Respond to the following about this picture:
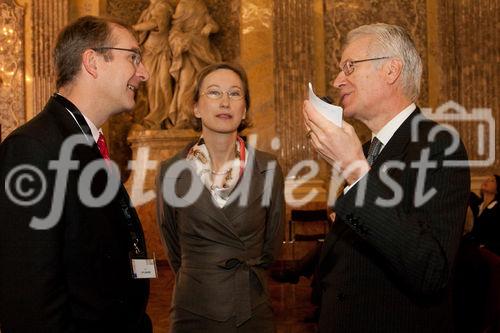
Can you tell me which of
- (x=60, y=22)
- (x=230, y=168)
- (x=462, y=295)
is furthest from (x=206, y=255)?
(x=60, y=22)

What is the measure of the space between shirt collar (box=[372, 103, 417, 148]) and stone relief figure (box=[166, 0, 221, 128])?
6867 millimetres

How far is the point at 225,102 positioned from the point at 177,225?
757mm

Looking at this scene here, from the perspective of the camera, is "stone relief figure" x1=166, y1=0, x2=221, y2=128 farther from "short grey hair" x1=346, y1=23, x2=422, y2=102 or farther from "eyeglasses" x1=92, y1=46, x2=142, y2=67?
"short grey hair" x1=346, y1=23, x2=422, y2=102

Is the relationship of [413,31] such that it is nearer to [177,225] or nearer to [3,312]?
[177,225]

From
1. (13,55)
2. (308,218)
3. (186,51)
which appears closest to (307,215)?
(308,218)

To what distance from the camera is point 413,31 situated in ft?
31.3

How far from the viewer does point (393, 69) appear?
2.07 metres

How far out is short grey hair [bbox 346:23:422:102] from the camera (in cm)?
208

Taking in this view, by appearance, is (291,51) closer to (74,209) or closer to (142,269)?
(142,269)

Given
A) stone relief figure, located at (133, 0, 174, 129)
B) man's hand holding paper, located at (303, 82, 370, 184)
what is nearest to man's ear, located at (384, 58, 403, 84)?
man's hand holding paper, located at (303, 82, 370, 184)

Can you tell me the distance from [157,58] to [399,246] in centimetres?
798

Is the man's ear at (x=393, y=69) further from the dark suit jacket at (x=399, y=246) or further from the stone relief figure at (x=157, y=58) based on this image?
the stone relief figure at (x=157, y=58)

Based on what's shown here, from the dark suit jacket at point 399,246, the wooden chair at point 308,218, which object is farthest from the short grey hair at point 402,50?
the wooden chair at point 308,218

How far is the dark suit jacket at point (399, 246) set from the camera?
1.64 meters
